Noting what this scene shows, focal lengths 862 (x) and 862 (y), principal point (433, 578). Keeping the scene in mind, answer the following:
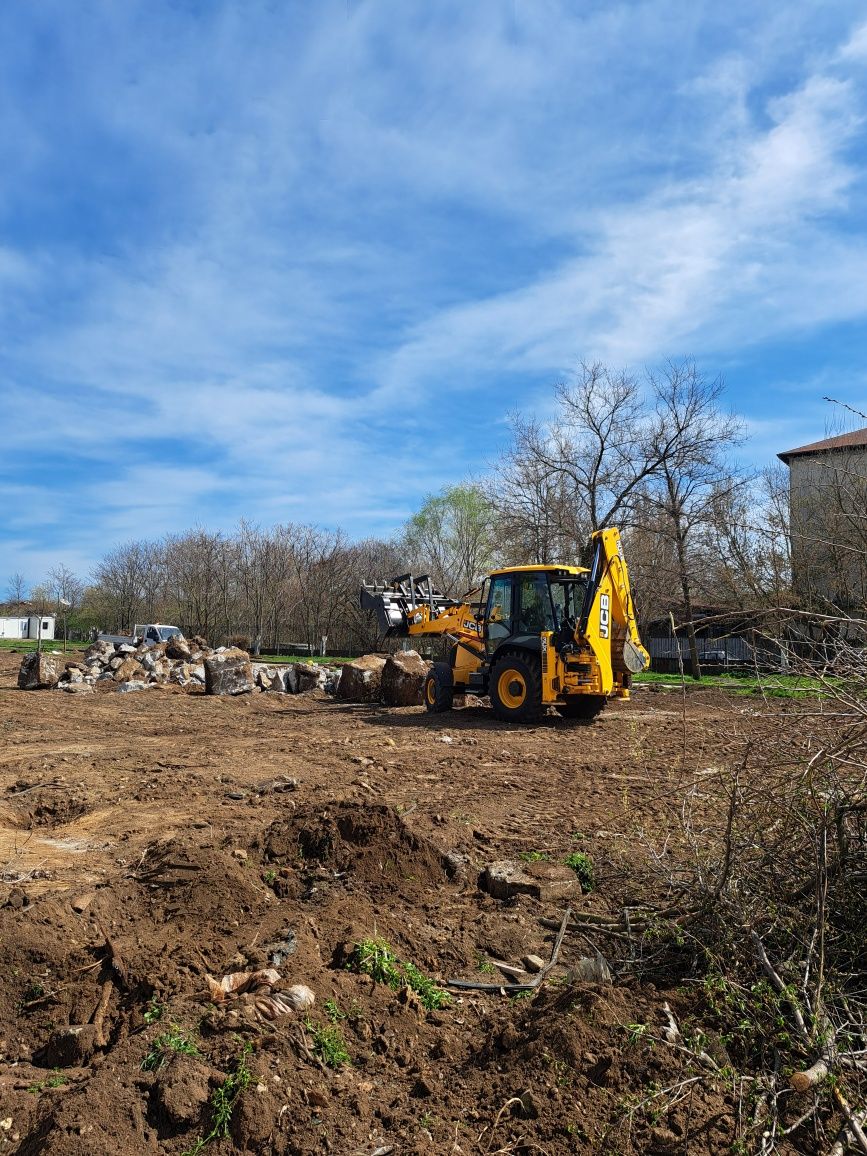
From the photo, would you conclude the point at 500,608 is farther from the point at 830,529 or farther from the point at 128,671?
the point at 128,671

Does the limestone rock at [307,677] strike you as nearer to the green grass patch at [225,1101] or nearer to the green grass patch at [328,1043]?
the green grass patch at [328,1043]

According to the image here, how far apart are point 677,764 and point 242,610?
42085 mm

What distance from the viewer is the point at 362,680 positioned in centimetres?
1892

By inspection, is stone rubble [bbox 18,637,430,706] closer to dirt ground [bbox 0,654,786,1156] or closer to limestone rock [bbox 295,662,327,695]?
limestone rock [bbox 295,662,327,695]

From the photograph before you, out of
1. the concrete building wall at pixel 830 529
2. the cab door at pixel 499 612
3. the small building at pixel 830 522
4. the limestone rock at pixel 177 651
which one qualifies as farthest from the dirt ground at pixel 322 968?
the limestone rock at pixel 177 651

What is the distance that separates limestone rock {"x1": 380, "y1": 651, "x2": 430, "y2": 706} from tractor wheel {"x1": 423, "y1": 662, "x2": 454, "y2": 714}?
1596 millimetres

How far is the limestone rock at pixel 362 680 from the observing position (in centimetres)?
1888

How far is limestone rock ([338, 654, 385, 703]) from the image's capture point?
18875mm

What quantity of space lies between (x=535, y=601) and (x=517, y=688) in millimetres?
1463

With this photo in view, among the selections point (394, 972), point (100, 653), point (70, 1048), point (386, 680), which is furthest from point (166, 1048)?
point (100, 653)

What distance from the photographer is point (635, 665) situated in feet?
45.2

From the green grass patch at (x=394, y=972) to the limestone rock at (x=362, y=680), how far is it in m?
14.3

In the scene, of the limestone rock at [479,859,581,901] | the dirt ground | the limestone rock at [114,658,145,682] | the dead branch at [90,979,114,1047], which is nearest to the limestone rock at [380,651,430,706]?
the limestone rock at [114,658,145,682]

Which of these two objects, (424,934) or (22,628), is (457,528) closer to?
(424,934)
